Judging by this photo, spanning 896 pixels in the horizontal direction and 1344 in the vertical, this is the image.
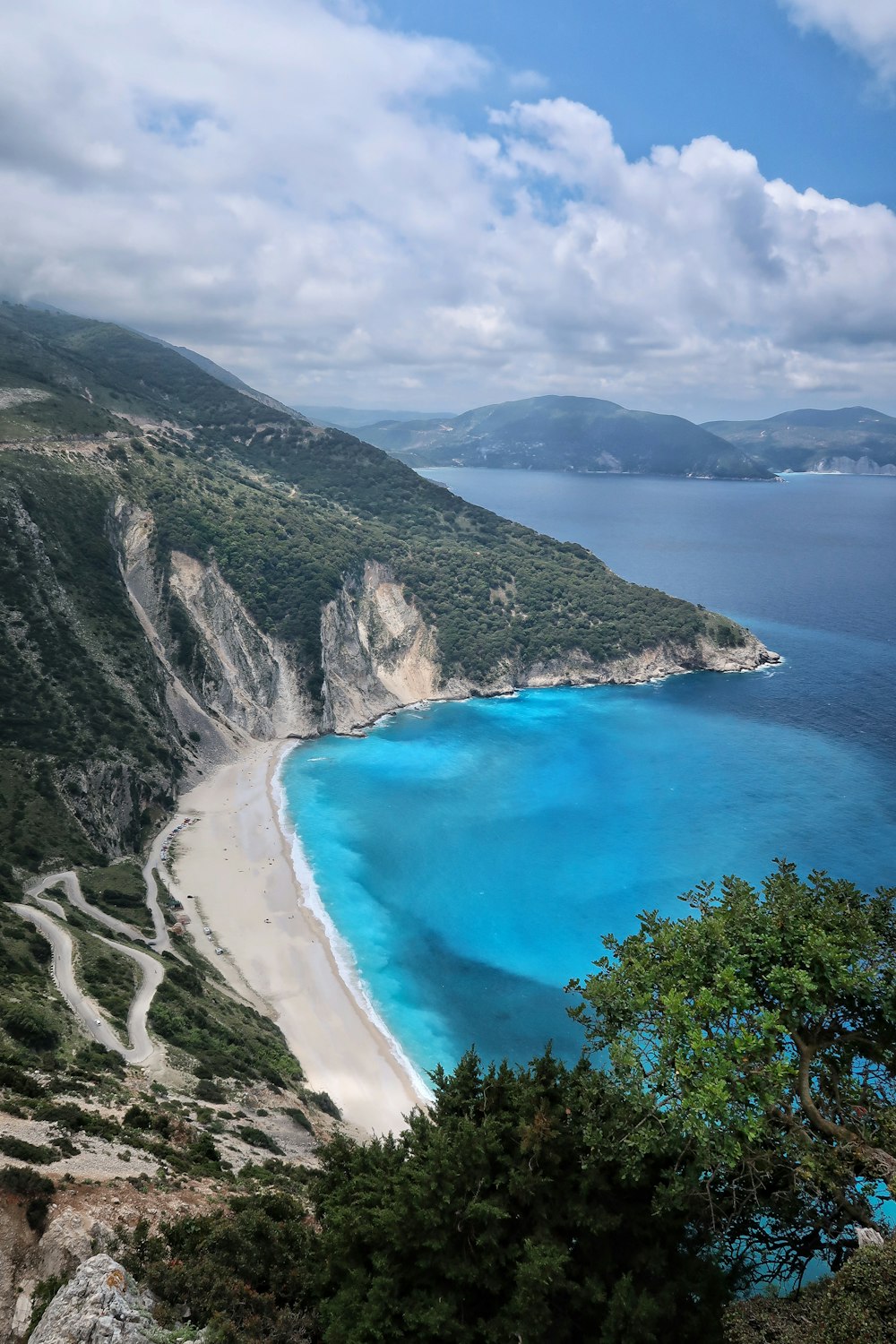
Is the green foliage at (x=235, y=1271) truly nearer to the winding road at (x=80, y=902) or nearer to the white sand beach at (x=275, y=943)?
the white sand beach at (x=275, y=943)

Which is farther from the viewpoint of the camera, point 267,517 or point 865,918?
point 267,517

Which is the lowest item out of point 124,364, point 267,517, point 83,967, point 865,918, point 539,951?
point 539,951

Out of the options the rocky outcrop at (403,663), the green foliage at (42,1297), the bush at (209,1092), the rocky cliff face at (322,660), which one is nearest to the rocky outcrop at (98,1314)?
the green foliage at (42,1297)

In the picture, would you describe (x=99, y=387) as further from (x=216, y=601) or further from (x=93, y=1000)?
(x=93, y=1000)

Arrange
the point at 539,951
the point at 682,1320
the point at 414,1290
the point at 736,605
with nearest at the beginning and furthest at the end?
the point at 682,1320 → the point at 414,1290 → the point at 539,951 → the point at 736,605

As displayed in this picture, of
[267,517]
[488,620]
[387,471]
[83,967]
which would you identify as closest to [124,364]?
[387,471]

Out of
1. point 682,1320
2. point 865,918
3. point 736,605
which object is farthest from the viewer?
point 736,605

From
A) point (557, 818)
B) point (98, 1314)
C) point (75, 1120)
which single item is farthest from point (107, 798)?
point (98, 1314)

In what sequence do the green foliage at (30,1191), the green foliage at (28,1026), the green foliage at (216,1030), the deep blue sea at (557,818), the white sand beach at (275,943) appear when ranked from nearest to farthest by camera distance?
the green foliage at (30,1191) < the green foliage at (28,1026) < the green foliage at (216,1030) < the white sand beach at (275,943) < the deep blue sea at (557,818)

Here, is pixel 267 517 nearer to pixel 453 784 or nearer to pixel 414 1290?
pixel 453 784
